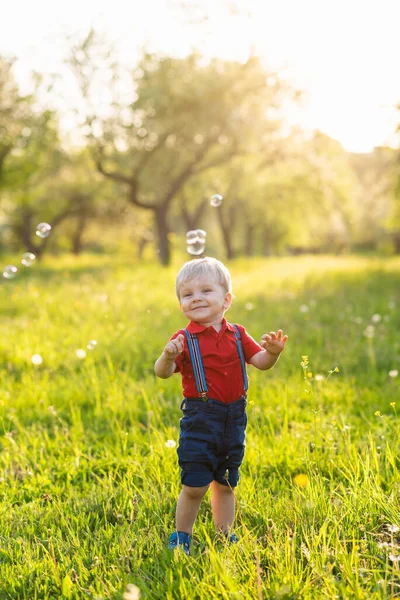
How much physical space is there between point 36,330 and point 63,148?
20.4 metres

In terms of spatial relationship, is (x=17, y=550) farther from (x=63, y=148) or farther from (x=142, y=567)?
(x=63, y=148)

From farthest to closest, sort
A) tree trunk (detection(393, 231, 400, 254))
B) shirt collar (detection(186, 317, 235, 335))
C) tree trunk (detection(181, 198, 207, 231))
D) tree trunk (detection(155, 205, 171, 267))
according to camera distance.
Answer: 1. tree trunk (detection(393, 231, 400, 254))
2. tree trunk (detection(181, 198, 207, 231))
3. tree trunk (detection(155, 205, 171, 267))
4. shirt collar (detection(186, 317, 235, 335))

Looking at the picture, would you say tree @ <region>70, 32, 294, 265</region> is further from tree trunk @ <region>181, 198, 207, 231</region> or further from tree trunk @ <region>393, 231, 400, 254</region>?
tree trunk @ <region>393, 231, 400, 254</region>

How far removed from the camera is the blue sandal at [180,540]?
107 inches

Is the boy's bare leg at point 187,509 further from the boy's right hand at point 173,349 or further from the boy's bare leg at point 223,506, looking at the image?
the boy's right hand at point 173,349

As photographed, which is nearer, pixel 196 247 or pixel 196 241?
pixel 196 241

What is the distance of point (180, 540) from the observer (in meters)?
2.75

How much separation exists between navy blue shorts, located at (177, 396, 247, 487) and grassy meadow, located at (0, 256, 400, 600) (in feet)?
0.95

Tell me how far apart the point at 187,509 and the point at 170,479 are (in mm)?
622

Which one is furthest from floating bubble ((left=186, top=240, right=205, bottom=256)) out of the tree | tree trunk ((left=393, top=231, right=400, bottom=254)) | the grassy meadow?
tree trunk ((left=393, top=231, right=400, bottom=254))

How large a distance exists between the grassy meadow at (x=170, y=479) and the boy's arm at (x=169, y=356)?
0.78 metres

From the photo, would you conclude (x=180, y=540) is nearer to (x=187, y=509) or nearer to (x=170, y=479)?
(x=187, y=509)

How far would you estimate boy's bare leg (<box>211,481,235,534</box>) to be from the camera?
2.92m

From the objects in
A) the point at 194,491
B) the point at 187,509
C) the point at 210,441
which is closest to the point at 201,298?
the point at 210,441
